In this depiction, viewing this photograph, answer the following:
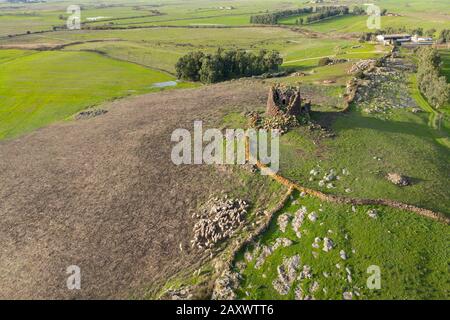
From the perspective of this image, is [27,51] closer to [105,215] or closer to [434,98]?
[105,215]

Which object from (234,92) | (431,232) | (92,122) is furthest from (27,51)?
(431,232)

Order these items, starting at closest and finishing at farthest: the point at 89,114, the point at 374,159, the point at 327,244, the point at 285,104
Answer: the point at 327,244, the point at 374,159, the point at 285,104, the point at 89,114

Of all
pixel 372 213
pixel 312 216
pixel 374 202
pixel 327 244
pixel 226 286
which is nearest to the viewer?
pixel 226 286

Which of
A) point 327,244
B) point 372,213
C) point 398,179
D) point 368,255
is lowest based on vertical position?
point 368,255

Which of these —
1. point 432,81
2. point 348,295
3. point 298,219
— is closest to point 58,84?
point 298,219

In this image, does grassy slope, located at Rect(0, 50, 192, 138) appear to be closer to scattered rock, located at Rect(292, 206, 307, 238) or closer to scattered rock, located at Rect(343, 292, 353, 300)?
scattered rock, located at Rect(292, 206, 307, 238)

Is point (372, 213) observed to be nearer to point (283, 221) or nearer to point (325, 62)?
point (283, 221)
